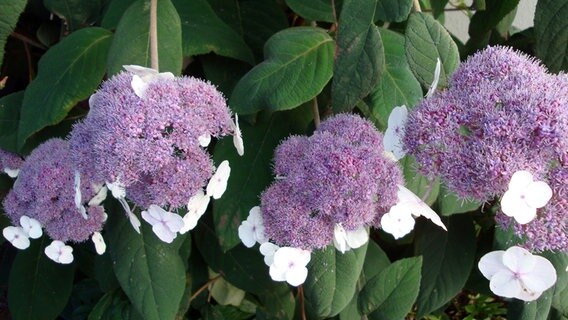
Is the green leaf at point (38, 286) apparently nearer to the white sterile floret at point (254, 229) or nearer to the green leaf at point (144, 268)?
the green leaf at point (144, 268)

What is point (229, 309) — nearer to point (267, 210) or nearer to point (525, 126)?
point (267, 210)

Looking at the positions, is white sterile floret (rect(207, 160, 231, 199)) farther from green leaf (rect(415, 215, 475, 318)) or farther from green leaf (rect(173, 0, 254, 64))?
green leaf (rect(415, 215, 475, 318))


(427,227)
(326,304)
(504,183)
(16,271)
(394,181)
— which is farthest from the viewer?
(16,271)

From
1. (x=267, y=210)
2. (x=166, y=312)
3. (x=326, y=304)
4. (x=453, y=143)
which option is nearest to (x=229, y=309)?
(x=166, y=312)

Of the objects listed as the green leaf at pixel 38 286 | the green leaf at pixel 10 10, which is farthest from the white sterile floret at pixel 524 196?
the green leaf at pixel 38 286

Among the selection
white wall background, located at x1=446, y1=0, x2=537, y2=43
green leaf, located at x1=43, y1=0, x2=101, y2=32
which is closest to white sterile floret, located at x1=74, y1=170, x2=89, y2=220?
green leaf, located at x1=43, y1=0, x2=101, y2=32

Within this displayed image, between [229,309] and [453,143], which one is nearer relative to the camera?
[453,143]

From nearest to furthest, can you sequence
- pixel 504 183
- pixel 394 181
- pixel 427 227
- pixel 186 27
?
pixel 504 183
pixel 394 181
pixel 186 27
pixel 427 227

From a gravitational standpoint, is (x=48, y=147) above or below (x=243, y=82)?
below
